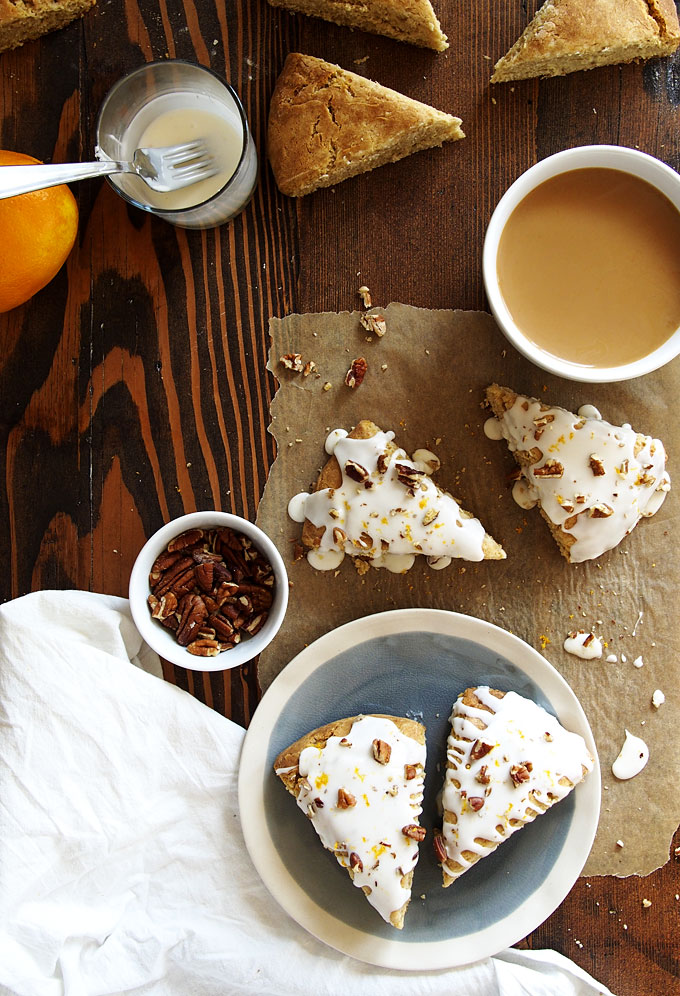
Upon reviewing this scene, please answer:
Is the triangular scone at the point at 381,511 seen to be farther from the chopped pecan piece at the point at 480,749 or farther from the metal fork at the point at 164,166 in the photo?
the metal fork at the point at 164,166

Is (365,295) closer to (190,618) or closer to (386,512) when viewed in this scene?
(386,512)

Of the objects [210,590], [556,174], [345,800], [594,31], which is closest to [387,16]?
[594,31]

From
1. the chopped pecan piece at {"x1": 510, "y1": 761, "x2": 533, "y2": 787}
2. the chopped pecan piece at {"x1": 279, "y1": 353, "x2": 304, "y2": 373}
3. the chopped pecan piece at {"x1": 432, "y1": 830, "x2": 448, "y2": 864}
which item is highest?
the chopped pecan piece at {"x1": 279, "y1": 353, "x2": 304, "y2": 373}

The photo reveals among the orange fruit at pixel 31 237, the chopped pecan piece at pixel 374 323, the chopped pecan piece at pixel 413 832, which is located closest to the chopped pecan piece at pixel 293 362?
the chopped pecan piece at pixel 374 323

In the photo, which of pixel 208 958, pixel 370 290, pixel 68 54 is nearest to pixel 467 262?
pixel 370 290

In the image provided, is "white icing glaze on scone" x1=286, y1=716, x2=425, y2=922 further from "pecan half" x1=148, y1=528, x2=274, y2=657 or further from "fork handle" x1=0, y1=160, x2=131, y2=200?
"fork handle" x1=0, y1=160, x2=131, y2=200

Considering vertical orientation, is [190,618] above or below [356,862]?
above

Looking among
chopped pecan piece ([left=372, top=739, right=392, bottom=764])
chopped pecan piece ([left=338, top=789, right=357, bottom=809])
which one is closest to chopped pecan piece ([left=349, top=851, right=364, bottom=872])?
chopped pecan piece ([left=338, top=789, right=357, bottom=809])
